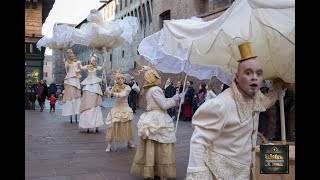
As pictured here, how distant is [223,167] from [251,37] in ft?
5.55

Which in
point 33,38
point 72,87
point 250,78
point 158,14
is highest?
point 158,14

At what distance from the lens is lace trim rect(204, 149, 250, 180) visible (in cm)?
288

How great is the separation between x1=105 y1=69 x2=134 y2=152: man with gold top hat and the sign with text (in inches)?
233

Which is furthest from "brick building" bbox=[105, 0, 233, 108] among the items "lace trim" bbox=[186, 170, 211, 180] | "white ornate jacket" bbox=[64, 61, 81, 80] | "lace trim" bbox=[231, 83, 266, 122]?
"lace trim" bbox=[186, 170, 211, 180]

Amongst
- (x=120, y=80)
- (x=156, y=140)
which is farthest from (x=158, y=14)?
(x=156, y=140)

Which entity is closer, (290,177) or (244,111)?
(244,111)

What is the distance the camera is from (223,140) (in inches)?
115

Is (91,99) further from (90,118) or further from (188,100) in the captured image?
(188,100)

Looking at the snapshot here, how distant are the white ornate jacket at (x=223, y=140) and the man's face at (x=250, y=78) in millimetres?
63

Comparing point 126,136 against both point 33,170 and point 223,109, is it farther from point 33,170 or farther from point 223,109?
point 223,109

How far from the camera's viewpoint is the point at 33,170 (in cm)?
681

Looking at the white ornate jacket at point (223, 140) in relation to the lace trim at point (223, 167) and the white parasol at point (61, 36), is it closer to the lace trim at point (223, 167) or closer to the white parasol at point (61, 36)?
the lace trim at point (223, 167)
